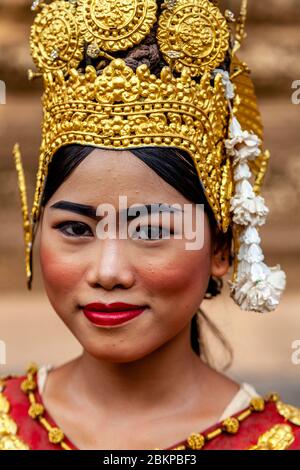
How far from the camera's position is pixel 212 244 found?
2.33 meters

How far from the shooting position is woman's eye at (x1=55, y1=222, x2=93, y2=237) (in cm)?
217

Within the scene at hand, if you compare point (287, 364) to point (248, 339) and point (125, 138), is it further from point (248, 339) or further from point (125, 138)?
point (125, 138)

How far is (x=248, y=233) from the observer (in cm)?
229

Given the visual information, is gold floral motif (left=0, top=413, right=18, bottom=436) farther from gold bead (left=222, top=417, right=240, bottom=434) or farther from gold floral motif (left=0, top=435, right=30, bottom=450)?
gold bead (left=222, top=417, right=240, bottom=434)

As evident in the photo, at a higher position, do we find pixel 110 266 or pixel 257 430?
pixel 110 266

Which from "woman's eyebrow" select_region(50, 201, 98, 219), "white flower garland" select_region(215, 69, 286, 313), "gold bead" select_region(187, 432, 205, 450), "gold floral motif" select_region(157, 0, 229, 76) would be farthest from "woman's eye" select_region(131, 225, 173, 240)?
"gold bead" select_region(187, 432, 205, 450)

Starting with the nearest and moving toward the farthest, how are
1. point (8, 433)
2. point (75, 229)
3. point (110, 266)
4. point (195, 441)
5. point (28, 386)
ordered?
1. point (110, 266)
2. point (75, 229)
3. point (195, 441)
4. point (8, 433)
5. point (28, 386)

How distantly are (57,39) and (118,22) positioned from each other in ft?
0.55

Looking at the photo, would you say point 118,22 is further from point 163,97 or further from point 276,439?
point 276,439

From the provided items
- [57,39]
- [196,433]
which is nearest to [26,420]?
[196,433]

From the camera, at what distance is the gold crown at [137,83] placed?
2.16 m

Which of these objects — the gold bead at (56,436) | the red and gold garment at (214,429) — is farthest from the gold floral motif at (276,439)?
the gold bead at (56,436)

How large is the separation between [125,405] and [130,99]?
0.78 metres
